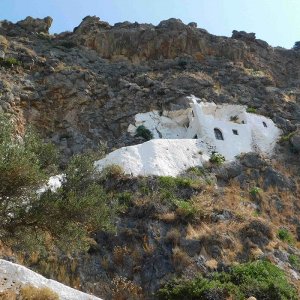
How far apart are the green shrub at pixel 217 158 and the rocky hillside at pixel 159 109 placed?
635mm

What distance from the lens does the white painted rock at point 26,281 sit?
1329cm

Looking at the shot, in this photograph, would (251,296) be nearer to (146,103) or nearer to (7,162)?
(7,162)

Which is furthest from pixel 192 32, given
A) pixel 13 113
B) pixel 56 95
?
pixel 13 113

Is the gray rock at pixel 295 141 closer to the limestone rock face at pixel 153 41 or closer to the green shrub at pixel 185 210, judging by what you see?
the green shrub at pixel 185 210

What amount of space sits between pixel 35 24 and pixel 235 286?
33367 mm

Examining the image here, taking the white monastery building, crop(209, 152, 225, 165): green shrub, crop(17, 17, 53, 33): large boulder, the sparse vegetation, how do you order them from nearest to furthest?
1. the white monastery building
2. crop(209, 152, 225, 165): green shrub
3. the sparse vegetation
4. crop(17, 17, 53, 33): large boulder

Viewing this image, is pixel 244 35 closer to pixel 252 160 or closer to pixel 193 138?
pixel 193 138

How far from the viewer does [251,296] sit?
1600 cm

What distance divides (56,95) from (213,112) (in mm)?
10094

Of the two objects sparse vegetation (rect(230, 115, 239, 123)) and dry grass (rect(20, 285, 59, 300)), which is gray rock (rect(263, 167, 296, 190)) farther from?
dry grass (rect(20, 285, 59, 300))

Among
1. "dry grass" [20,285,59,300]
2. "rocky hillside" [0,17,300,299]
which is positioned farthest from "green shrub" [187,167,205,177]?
"dry grass" [20,285,59,300]

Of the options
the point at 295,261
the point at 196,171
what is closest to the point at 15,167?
the point at 295,261

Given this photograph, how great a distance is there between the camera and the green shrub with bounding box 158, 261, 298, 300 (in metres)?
15.9

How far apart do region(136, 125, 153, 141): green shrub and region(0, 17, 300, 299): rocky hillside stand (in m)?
0.45
